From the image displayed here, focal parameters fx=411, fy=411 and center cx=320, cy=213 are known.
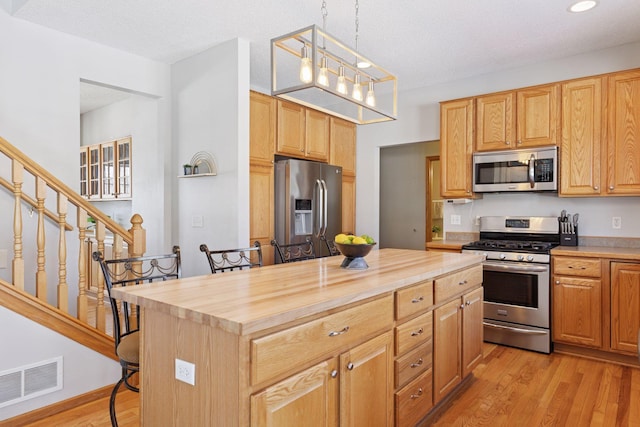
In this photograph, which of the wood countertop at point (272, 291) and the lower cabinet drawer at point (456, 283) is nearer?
the wood countertop at point (272, 291)

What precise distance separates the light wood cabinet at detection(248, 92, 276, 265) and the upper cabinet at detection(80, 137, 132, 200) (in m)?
1.83

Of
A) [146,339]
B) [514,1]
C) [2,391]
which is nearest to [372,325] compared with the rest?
[146,339]

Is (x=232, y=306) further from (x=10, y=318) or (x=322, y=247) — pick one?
(x=322, y=247)

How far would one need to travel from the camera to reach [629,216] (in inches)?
142

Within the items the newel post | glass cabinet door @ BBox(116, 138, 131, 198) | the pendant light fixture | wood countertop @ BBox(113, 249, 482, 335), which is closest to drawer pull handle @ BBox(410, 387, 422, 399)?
wood countertop @ BBox(113, 249, 482, 335)

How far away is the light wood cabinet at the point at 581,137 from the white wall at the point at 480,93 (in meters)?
0.31

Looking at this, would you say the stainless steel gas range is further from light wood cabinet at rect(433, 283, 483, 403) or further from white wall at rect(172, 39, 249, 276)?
white wall at rect(172, 39, 249, 276)

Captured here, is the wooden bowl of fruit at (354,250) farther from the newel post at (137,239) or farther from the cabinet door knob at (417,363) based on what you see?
the newel post at (137,239)

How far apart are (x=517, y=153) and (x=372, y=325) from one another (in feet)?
9.41

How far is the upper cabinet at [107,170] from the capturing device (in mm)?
5082

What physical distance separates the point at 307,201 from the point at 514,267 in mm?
2059

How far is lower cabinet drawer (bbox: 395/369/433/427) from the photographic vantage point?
198cm

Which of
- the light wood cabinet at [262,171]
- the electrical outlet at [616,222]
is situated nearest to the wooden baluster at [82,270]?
the light wood cabinet at [262,171]

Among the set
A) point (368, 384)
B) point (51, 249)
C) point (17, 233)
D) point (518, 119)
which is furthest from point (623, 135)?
point (51, 249)
